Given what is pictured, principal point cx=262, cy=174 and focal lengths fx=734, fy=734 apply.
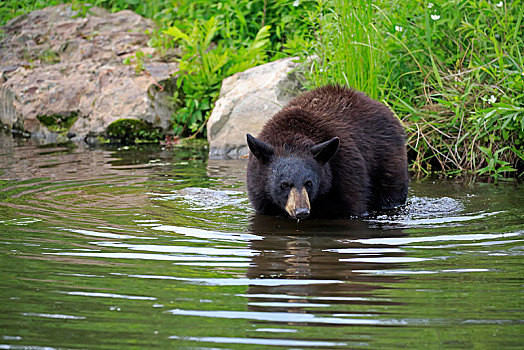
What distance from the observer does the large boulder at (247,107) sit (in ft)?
34.1

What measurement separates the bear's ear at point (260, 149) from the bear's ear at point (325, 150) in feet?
→ 1.19

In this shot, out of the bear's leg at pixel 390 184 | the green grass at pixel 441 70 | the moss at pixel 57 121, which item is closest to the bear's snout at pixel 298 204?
the bear's leg at pixel 390 184

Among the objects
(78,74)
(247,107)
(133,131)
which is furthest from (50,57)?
(247,107)

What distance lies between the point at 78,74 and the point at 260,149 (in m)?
8.20

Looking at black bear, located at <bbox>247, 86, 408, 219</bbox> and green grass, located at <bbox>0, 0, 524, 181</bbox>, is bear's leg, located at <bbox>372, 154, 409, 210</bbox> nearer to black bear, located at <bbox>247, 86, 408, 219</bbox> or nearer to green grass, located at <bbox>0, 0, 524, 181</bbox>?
black bear, located at <bbox>247, 86, 408, 219</bbox>

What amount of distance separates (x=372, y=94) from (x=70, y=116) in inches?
254

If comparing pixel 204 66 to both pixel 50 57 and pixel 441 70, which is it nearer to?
pixel 50 57

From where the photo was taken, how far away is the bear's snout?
5738 mm

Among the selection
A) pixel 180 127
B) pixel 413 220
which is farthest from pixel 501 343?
pixel 180 127

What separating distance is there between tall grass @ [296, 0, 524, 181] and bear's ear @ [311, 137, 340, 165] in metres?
2.38

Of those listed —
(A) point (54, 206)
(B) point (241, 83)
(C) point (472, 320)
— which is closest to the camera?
(C) point (472, 320)

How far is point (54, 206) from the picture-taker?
6.63 meters

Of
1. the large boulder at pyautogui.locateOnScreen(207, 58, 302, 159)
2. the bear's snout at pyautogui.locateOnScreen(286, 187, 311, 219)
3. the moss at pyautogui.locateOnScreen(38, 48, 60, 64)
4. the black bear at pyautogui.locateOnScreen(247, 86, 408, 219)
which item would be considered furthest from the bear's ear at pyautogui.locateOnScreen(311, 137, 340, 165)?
the moss at pyautogui.locateOnScreen(38, 48, 60, 64)

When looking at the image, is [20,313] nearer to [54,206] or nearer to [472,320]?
[472,320]
